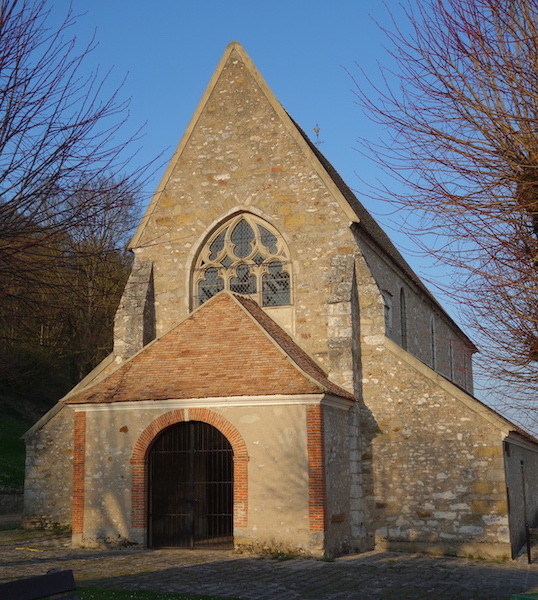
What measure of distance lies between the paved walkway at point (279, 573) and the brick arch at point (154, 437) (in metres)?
0.76

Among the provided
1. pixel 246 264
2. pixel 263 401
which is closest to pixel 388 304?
pixel 246 264

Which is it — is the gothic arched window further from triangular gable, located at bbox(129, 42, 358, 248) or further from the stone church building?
triangular gable, located at bbox(129, 42, 358, 248)

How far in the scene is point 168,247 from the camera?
18734mm

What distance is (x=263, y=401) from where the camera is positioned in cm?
1434

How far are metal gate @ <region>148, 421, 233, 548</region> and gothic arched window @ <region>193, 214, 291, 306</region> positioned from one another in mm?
3748

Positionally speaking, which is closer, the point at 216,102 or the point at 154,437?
the point at 154,437

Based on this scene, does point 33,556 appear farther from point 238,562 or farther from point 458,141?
point 458,141

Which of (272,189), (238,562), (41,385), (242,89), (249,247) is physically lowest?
(238,562)

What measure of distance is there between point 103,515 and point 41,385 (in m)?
20.8

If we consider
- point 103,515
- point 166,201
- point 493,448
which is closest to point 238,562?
point 103,515

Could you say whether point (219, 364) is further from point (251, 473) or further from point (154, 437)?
point (251, 473)

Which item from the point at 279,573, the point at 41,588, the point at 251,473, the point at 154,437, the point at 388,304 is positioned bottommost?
the point at 279,573

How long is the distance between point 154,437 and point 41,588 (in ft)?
28.5

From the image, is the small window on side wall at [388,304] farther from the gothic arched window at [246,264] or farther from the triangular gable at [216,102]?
the triangular gable at [216,102]
